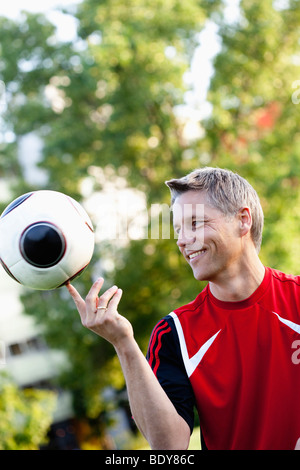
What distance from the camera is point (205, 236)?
8.43 ft

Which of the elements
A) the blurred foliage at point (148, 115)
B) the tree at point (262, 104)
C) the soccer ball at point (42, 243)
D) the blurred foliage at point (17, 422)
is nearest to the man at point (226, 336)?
the soccer ball at point (42, 243)

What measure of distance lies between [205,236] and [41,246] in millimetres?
818

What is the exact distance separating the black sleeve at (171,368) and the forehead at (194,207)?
52cm

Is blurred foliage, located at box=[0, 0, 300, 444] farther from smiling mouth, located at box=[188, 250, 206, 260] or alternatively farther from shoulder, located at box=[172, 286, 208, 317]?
smiling mouth, located at box=[188, 250, 206, 260]

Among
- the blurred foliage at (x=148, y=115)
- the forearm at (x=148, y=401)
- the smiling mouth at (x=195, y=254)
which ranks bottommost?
the forearm at (x=148, y=401)

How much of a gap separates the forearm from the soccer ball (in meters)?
0.68

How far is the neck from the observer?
2646mm

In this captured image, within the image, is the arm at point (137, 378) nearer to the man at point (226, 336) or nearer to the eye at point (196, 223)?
the man at point (226, 336)

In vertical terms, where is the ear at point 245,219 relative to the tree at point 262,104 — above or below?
below

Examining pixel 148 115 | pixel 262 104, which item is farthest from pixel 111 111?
pixel 262 104

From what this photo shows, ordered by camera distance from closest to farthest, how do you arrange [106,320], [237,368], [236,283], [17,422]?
[106,320] → [237,368] → [236,283] → [17,422]

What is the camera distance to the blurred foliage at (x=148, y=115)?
46.4 feet

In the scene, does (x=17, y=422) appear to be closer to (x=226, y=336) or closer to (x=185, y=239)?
(x=226, y=336)
